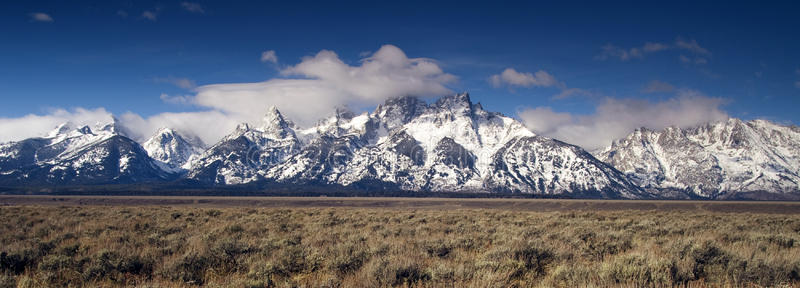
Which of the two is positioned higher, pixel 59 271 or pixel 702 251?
pixel 702 251

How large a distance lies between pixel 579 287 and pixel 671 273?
2661 mm

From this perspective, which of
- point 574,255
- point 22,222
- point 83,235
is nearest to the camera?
point 574,255

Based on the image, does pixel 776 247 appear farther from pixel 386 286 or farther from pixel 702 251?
Result: pixel 386 286

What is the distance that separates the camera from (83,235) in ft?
51.8

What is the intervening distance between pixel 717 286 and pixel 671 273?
2.55ft

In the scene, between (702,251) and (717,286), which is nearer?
(717,286)

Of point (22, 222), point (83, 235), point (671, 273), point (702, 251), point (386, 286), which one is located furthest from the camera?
point (22, 222)

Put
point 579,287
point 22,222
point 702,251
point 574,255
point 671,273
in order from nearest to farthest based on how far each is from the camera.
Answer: point 579,287 < point 671,273 < point 702,251 < point 574,255 < point 22,222

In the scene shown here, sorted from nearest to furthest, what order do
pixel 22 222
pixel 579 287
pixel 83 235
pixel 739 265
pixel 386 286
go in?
pixel 579 287
pixel 386 286
pixel 739 265
pixel 83 235
pixel 22 222

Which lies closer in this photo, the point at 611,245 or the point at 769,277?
the point at 769,277

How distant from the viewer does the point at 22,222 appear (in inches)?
843

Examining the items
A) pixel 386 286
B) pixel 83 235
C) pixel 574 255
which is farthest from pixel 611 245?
pixel 83 235

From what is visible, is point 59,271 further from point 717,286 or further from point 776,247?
point 776,247

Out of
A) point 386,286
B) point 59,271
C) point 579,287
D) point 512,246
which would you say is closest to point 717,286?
point 579,287
